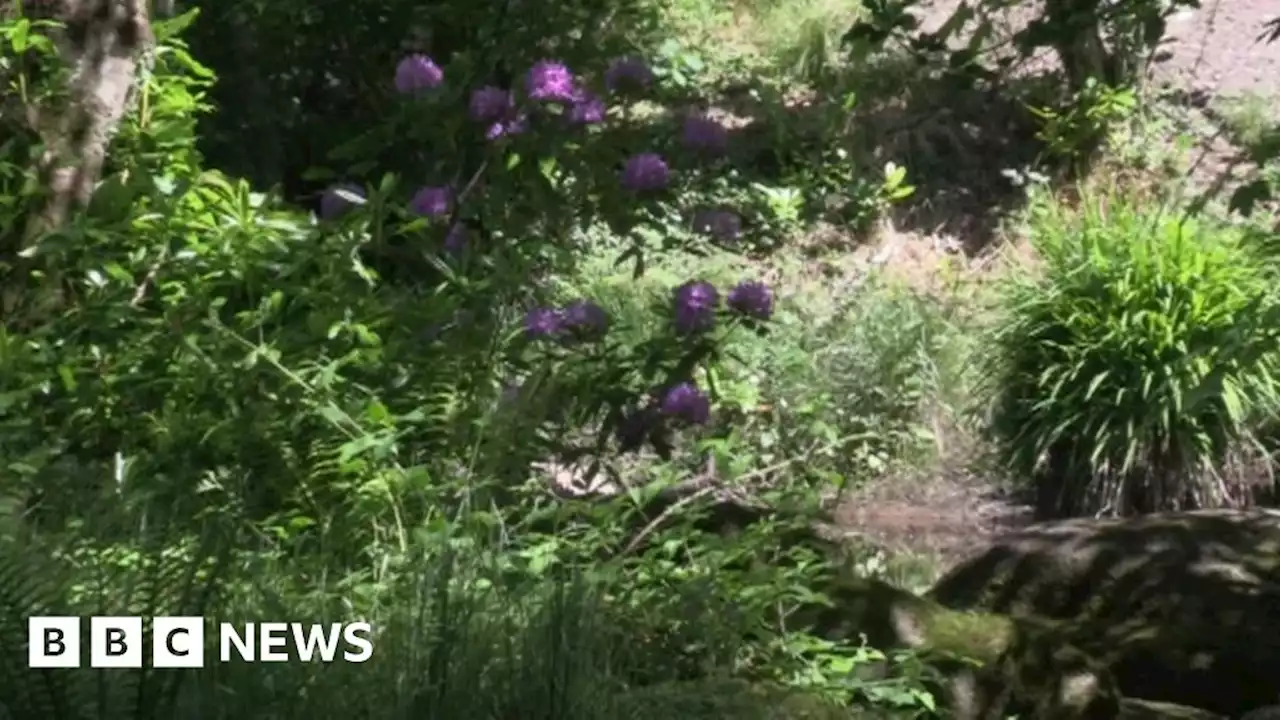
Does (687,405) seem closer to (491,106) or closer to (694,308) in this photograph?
(694,308)

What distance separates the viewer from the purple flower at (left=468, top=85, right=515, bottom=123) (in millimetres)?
4070

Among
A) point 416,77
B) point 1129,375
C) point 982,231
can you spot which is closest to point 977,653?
point 416,77

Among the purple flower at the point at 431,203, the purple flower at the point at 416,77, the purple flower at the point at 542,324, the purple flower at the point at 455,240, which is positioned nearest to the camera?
the purple flower at the point at 542,324

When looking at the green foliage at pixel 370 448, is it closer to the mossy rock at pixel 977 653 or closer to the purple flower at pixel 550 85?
the purple flower at pixel 550 85

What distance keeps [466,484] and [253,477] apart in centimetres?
40

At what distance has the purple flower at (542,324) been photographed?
3.76 metres

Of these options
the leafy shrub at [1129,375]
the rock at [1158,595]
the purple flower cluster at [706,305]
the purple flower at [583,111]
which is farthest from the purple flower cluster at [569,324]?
the leafy shrub at [1129,375]

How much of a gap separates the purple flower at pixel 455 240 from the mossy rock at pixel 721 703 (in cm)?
135

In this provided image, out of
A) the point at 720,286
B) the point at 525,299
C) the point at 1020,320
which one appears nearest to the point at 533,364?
the point at 525,299

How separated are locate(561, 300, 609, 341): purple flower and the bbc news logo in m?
1.12

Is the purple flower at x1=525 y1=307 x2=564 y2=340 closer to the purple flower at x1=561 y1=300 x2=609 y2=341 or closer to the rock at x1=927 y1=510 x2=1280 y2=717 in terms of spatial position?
the purple flower at x1=561 y1=300 x2=609 y2=341

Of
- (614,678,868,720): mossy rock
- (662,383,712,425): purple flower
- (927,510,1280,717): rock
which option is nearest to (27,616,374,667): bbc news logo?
(614,678,868,720): mossy rock

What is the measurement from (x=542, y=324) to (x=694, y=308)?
0.29 m

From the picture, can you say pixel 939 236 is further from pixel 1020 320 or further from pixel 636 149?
pixel 636 149
